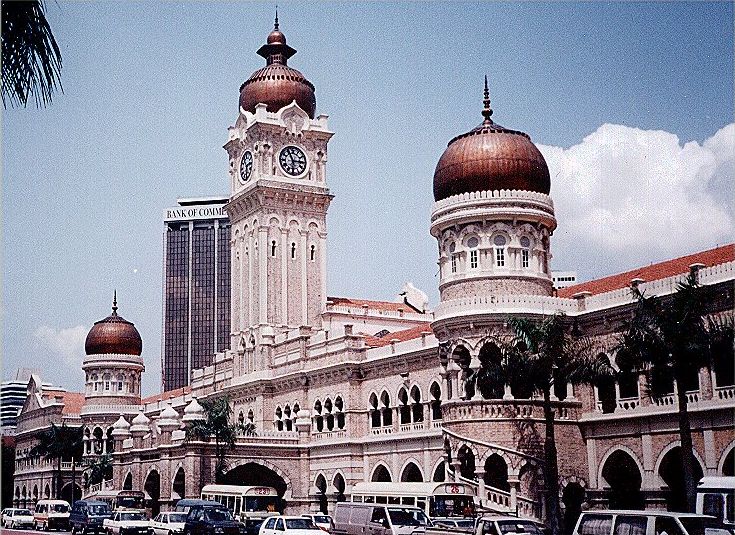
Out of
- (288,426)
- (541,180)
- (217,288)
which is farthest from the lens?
(217,288)


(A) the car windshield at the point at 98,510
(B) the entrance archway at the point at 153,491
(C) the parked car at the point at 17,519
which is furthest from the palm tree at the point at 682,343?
(C) the parked car at the point at 17,519

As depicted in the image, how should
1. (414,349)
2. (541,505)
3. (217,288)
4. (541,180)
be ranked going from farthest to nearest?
1. (217,288)
2. (414,349)
3. (541,180)
4. (541,505)

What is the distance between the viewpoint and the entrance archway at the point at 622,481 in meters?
37.4

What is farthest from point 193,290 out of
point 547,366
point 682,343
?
point 682,343

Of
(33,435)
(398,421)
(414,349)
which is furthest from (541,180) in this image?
(33,435)

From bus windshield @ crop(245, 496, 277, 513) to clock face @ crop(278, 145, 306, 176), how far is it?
88.8ft

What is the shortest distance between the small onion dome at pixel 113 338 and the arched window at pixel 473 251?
45889mm

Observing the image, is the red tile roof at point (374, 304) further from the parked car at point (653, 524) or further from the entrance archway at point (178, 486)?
the parked car at point (653, 524)

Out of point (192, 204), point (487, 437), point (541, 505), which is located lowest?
point (541, 505)

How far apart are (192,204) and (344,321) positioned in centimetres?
8276

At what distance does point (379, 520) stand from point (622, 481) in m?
11.9

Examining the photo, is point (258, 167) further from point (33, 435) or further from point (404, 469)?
point (33, 435)

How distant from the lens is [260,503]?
4250 centimetres

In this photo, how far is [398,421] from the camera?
156 ft
